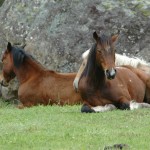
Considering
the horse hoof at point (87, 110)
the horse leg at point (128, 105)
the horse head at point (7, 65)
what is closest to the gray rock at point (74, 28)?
the horse head at point (7, 65)

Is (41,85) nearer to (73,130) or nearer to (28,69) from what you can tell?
(28,69)

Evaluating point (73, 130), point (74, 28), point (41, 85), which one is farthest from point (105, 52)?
point (74, 28)

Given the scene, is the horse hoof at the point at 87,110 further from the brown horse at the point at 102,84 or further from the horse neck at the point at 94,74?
the horse neck at the point at 94,74

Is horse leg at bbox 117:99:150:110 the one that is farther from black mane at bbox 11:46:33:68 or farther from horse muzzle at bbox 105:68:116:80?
black mane at bbox 11:46:33:68

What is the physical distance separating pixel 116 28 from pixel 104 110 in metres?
5.27

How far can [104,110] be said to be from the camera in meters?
12.5

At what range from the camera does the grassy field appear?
8977 mm

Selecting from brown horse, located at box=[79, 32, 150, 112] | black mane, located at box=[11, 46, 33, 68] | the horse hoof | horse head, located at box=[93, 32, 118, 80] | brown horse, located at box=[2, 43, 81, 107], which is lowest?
Result: brown horse, located at box=[2, 43, 81, 107]

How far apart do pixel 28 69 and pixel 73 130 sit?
5.81m

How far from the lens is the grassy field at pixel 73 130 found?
29.5 feet

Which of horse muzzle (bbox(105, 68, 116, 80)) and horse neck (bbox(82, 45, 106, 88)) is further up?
horse muzzle (bbox(105, 68, 116, 80))

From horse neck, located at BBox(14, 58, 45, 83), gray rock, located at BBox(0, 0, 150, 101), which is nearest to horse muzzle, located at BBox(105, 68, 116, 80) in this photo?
horse neck, located at BBox(14, 58, 45, 83)

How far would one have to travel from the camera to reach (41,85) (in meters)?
15.3

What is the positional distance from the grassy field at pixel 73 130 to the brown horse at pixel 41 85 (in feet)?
7.55
